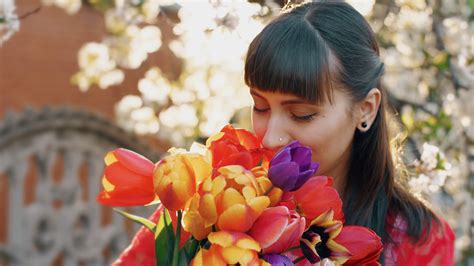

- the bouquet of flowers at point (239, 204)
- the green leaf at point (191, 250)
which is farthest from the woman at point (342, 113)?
the green leaf at point (191, 250)

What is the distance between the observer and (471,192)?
3.74m

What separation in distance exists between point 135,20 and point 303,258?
1.98 m

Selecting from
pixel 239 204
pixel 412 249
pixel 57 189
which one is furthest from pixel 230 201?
pixel 57 189

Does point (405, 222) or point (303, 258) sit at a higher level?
point (303, 258)

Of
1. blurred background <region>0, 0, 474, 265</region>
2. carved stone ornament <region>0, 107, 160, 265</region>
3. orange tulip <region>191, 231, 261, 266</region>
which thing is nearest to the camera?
orange tulip <region>191, 231, 261, 266</region>

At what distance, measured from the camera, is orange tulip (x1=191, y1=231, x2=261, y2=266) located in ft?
4.92

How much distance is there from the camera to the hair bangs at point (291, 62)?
1.96 meters

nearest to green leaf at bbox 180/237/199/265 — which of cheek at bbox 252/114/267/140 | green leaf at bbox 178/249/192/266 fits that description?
green leaf at bbox 178/249/192/266

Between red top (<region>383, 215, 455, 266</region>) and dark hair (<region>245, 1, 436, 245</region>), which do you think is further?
red top (<region>383, 215, 455, 266</region>)

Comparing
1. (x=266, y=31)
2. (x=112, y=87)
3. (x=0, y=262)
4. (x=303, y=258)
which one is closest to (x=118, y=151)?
(x=303, y=258)

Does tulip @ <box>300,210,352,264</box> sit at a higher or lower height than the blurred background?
higher

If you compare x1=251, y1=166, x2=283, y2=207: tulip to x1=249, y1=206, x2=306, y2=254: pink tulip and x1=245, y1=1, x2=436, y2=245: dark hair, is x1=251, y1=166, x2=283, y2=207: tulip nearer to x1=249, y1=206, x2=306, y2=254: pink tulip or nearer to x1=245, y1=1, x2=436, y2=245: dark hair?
x1=249, y1=206, x2=306, y2=254: pink tulip

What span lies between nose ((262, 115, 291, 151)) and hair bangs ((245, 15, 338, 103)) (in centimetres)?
6

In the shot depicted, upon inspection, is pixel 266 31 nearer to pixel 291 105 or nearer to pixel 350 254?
pixel 291 105
